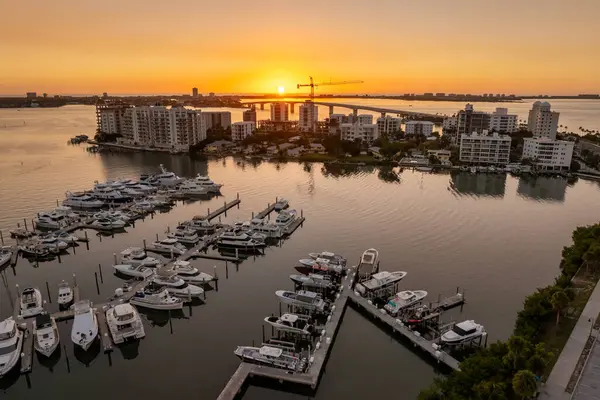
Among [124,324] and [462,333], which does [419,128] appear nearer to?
[462,333]

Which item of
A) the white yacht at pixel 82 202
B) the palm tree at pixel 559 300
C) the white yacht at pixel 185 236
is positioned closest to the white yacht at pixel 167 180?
the white yacht at pixel 82 202

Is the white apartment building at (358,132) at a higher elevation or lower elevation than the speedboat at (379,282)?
higher

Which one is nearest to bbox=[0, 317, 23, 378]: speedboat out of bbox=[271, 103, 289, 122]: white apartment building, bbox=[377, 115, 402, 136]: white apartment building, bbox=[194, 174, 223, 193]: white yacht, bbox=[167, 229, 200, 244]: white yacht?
bbox=[167, 229, 200, 244]: white yacht

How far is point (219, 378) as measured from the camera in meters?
11.9

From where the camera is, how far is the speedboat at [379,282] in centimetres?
1605

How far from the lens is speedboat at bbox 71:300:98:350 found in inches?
507

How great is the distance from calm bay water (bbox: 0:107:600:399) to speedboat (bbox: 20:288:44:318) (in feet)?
3.51

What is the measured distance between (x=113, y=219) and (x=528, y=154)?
38.3 metres

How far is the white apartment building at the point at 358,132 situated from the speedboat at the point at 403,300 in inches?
1591

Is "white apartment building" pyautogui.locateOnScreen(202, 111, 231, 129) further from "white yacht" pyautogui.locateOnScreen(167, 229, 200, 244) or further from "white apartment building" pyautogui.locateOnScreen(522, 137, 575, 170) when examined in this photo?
"white yacht" pyautogui.locateOnScreen(167, 229, 200, 244)

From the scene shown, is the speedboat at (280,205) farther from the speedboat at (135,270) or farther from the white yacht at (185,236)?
the speedboat at (135,270)

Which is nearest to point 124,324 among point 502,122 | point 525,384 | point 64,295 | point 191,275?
point 64,295

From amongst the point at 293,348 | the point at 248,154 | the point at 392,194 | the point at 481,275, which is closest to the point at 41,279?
the point at 293,348

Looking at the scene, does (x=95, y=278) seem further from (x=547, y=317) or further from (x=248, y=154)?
(x=248, y=154)
